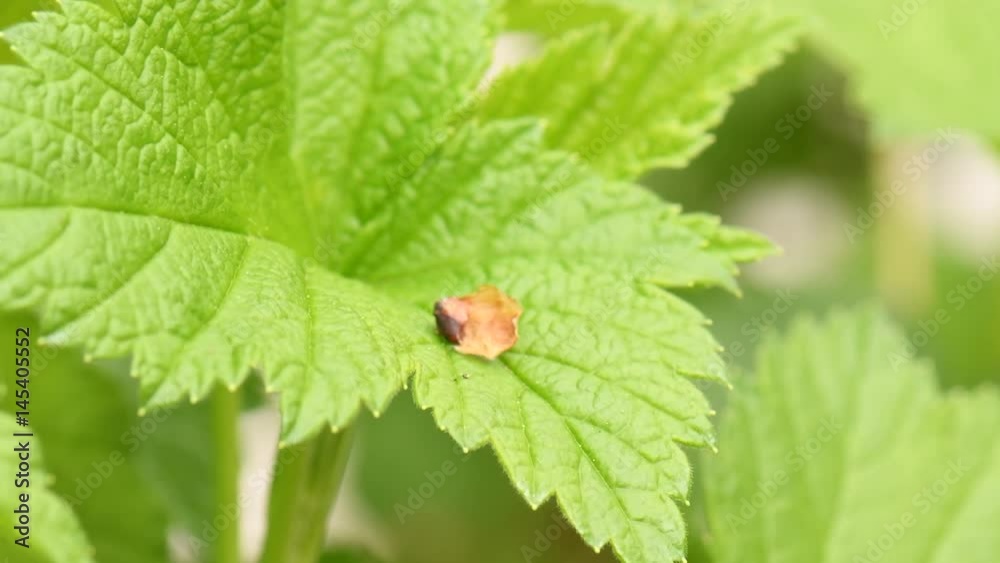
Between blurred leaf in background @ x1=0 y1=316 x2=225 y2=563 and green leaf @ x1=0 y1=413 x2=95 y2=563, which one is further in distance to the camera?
blurred leaf in background @ x1=0 y1=316 x2=225 y2=563

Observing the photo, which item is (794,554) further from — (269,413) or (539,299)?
(269,413)

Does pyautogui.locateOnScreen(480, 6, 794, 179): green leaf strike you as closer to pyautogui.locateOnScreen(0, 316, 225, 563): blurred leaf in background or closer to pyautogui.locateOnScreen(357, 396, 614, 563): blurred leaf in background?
pyautogui.locateOnScreen(0, 316, 225, 563): blurred leaf in background

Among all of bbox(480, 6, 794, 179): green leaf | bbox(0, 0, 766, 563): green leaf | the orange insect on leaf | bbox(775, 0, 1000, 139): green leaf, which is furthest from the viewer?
bbox(775, 0, 1000, 139): green leaf

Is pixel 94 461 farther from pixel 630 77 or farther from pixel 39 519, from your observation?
Answer: pixel 630 77

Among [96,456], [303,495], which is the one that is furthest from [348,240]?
[96,456]

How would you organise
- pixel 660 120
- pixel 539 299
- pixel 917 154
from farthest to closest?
pixel 917 154
pixel 660 120
pixel 539 299

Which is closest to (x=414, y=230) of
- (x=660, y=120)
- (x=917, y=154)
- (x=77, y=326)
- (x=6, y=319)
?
(x=660, y=120)

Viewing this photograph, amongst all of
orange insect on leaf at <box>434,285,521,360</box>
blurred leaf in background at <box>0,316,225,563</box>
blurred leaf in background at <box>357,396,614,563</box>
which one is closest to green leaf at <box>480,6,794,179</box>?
orange insect on leaf at <box>434,285,521,360</box>
